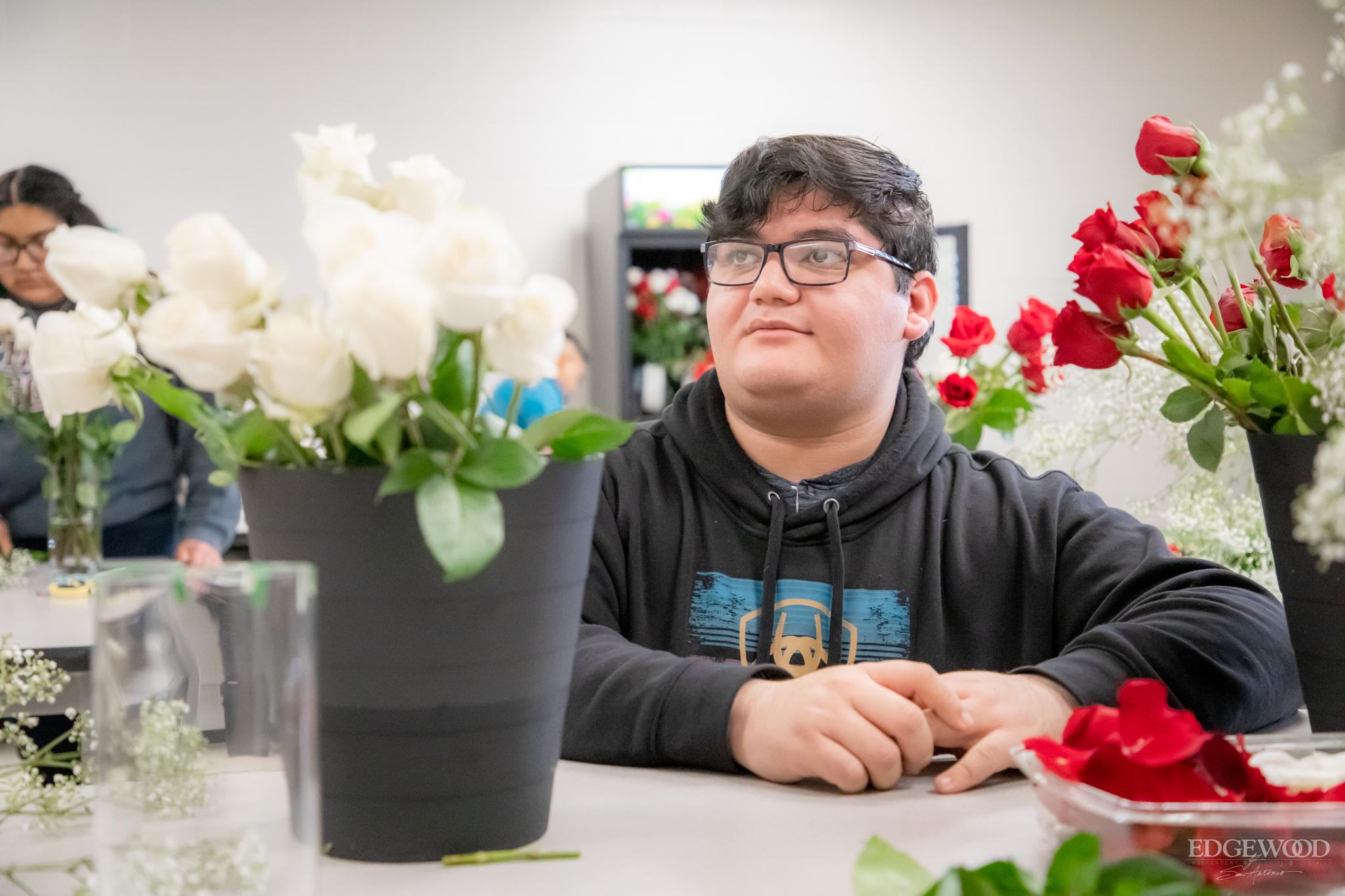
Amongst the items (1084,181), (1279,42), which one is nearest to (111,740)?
(1084,181)

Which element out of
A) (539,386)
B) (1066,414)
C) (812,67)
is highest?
(812,67)

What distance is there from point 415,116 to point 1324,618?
4.10 metres

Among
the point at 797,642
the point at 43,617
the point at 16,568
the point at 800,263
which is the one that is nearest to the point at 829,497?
the point at 797,642

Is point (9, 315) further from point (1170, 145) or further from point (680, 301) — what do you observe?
point (680, 301)

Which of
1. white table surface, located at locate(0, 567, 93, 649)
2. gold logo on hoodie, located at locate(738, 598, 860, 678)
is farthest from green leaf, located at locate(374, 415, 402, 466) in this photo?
white table surface, located at locate(0, 567, 93, 649)

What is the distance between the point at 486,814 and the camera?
64 cm

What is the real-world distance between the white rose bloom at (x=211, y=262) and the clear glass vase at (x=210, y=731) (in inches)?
5.4

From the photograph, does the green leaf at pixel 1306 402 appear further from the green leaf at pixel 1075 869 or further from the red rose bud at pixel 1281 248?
the green leaf at pixel 1075 869

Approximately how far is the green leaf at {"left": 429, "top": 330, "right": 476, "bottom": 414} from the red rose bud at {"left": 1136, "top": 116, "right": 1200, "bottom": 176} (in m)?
0.49

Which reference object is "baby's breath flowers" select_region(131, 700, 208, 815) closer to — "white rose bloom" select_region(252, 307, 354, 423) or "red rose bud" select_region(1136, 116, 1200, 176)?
"white rose bloom" select_region(252, 307, 354, 423)

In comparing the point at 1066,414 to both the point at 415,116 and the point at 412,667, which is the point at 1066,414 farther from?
the point at 412,667

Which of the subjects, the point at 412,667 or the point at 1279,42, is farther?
the point at 1279,42

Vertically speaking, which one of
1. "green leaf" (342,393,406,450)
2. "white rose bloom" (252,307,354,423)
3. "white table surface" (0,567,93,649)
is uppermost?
"white rose bloom" (252,307,354,423)

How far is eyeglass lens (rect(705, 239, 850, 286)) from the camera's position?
1355 mm
